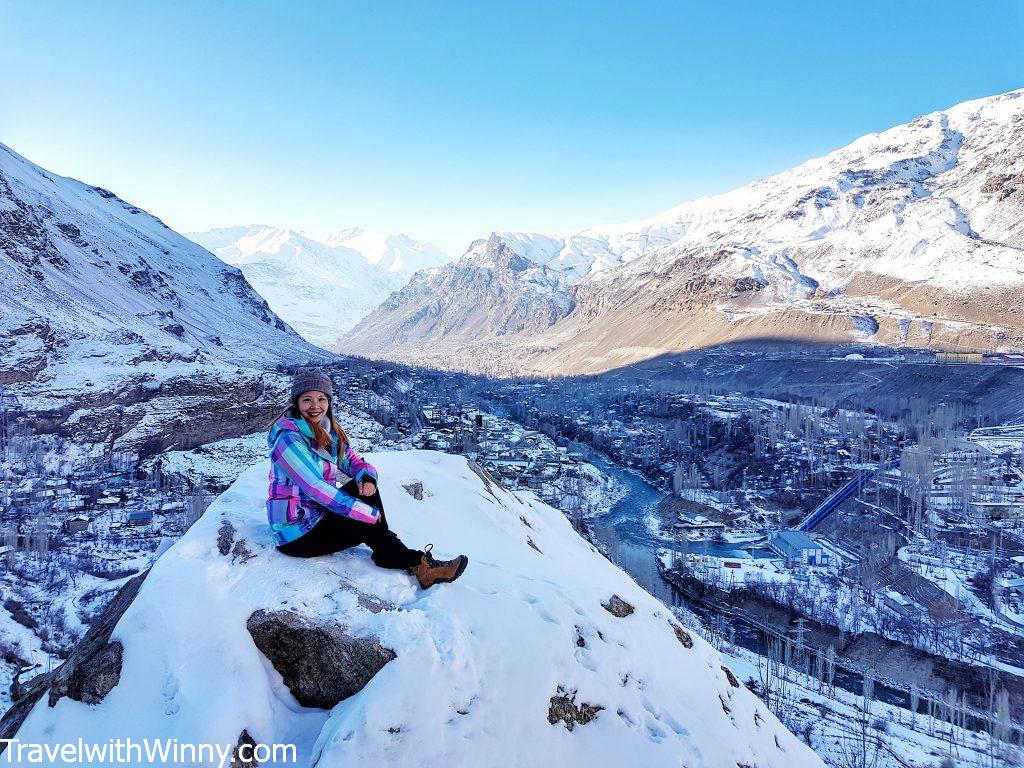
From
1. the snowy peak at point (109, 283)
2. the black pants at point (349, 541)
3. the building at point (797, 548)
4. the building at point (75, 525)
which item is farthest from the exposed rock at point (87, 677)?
the snowy peak at point (109, 283)

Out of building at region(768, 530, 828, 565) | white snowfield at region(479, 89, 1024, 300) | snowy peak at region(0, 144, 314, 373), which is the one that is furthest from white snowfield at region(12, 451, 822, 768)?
white snowfield at region(479, 89, 1024, 300)

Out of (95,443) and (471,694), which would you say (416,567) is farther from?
(95,443)

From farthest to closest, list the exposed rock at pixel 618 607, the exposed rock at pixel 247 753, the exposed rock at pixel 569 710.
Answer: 1. the exposed rock at pixel 618 607
2. the exposed rock at pixel 569 710
3. the exposed rock at pixel 247 753

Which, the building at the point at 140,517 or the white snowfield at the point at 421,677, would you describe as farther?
the building at the point at 140,517

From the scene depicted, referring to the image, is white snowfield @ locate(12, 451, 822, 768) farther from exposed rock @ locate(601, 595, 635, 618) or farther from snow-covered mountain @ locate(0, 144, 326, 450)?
snow-covered mountain @ locate(0, 144, 326, 450)

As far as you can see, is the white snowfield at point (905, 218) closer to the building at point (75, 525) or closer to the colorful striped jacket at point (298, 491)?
the colorful striped jacket at point (298, 491)

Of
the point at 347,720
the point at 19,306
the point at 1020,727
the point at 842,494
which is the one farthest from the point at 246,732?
the point at 19,306

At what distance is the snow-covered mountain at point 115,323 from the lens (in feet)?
119

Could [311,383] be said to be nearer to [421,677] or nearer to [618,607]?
[421,677]

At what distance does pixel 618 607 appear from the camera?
5.32 m

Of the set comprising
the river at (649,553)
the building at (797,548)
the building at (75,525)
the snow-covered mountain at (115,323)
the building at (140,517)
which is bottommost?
the building at (75,525)

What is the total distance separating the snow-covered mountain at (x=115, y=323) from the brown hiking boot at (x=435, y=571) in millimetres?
38139

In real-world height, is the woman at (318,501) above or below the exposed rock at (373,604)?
above

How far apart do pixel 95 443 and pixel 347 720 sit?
40430 millimetres
